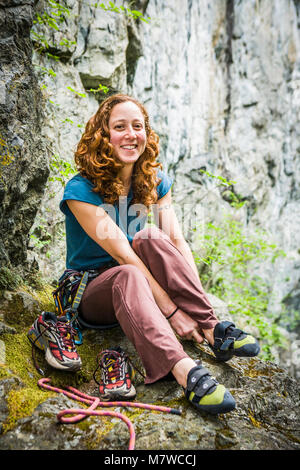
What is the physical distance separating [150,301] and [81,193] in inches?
37.7

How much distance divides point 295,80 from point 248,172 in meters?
4.86

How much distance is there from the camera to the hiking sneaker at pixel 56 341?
1915 mm

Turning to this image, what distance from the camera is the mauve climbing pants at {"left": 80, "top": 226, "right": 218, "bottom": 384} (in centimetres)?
180

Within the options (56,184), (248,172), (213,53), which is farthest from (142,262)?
(213,53)

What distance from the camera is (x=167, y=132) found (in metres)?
9.24

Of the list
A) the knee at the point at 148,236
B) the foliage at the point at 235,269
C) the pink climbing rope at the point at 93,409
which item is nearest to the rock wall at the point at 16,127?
the knee at the point at 148,236

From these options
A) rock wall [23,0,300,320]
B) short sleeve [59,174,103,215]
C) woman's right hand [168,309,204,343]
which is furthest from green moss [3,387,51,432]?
rock wall [23,0,300,320]

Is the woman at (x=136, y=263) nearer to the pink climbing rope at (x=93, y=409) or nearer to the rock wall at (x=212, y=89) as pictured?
the pink climbing rope at (x=93, y=409)

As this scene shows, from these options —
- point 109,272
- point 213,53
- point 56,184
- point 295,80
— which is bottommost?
point 109,272

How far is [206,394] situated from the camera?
1615mm

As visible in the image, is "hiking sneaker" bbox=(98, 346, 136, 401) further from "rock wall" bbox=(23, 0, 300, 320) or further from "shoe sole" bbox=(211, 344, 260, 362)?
"rock wall" bbox=(23, 0, 300, 320)

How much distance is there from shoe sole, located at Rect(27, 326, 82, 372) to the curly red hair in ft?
3.56

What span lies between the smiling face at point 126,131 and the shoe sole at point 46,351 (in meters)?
1.45
